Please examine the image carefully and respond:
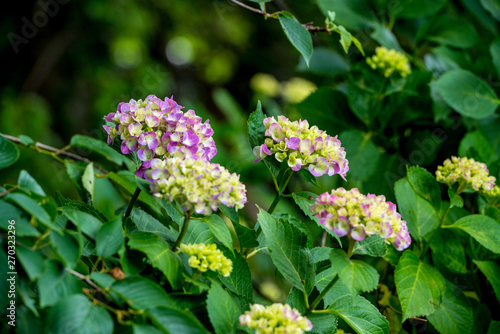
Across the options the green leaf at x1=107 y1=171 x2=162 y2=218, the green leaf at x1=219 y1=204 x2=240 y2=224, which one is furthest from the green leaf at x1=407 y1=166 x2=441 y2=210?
the green leaf at x1=107 y1=171 x2=162 y2=218

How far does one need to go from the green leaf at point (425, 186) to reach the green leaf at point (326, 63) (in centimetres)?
58

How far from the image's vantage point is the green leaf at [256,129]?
71cm

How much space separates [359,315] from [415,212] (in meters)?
0.31

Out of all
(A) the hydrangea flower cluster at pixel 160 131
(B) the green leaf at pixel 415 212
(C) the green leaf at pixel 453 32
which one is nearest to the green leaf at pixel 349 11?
(C) the green leaf at pixel 453 32

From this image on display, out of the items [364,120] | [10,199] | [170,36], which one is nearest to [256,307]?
[10,199]

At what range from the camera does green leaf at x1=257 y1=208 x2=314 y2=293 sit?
640 millimetres

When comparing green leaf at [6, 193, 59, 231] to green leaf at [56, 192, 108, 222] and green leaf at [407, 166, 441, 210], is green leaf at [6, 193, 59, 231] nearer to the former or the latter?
green leaf at [56, 192, 108, 222]

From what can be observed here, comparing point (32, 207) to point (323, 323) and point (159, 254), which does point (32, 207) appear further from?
point (323, 323)

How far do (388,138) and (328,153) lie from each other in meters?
0.62

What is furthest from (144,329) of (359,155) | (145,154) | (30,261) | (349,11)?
(349,11)

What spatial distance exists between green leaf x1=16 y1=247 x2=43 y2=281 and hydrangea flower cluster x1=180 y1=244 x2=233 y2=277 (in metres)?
0.17

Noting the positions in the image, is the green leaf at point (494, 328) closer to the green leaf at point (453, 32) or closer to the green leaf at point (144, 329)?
the green leaf at point (144, 329)

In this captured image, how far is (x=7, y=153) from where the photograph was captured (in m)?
0.60

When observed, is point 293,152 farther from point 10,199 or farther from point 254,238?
point 10,199
